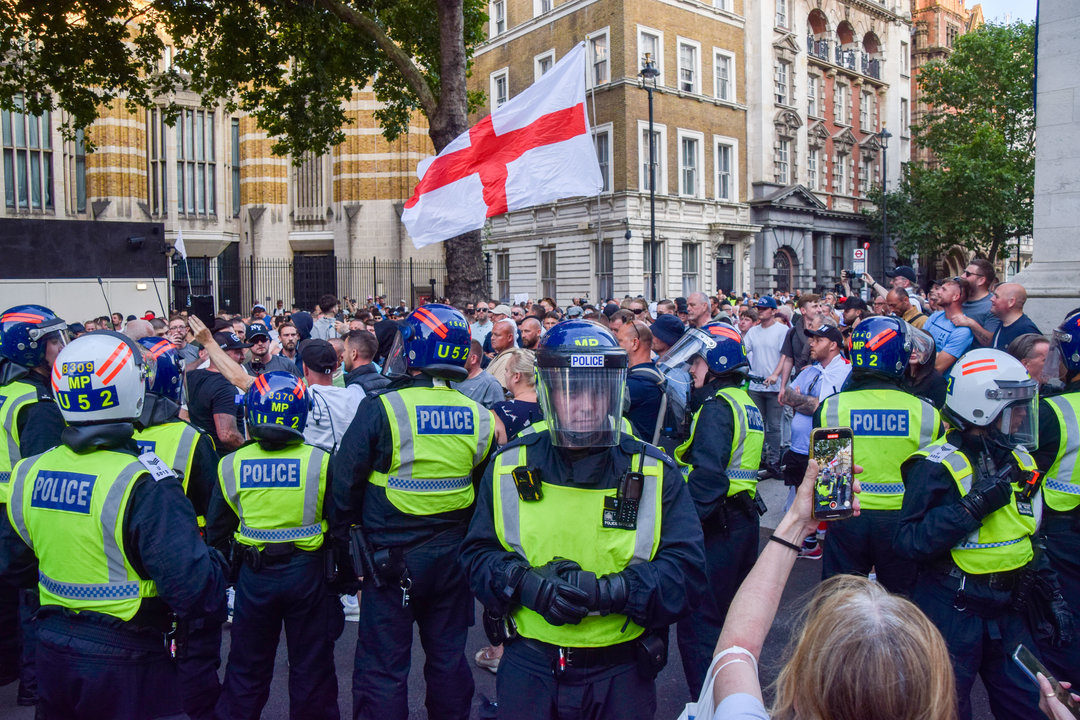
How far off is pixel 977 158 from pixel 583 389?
3929cm

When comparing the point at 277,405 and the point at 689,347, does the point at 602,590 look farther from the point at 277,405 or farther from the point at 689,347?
the point at 689,347

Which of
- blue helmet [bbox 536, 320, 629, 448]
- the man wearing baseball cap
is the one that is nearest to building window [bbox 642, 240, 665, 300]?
the man wearing baseball cap

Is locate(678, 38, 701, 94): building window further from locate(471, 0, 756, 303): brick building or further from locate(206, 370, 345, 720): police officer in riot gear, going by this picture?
locate(206, 370, 345, 720): police officer in riot gear

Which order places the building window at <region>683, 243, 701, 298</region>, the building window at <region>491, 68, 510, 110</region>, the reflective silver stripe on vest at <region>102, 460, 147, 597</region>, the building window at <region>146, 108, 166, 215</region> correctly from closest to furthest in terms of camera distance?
the reflective silver stripe on vest at <region>102, 460, 147, 597</region> < the building window at <region>683, 243, 701, 298</region> < the building window at <region>146, 108, 166, 215</region> < the building window at <region>491, 68, 510, 110</region>

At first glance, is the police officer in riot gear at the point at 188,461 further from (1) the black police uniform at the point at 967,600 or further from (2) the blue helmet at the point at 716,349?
(1) the black police uniform at the point at 967,600

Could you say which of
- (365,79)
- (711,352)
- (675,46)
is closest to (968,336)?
(711,352)

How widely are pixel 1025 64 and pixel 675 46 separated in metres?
17.6

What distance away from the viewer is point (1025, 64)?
36375 mm

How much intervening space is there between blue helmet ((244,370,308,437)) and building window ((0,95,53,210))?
31.4 metres

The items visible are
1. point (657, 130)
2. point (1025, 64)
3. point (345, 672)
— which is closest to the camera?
point (345, 672)

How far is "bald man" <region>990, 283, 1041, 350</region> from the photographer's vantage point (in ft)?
20.4

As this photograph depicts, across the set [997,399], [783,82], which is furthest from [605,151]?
[997,399]

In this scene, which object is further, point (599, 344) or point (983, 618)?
point (983, 618)

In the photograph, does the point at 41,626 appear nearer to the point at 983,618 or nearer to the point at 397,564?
the point at 397,564
